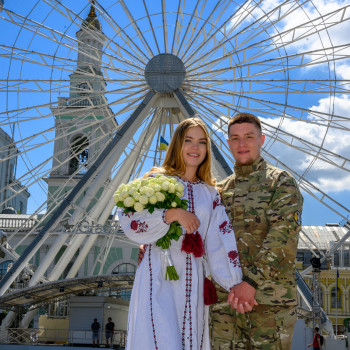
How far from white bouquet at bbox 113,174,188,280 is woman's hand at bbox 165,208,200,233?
0.06 metres

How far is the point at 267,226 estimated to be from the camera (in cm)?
483

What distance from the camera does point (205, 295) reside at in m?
4.75

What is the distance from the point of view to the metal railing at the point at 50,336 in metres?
23.4

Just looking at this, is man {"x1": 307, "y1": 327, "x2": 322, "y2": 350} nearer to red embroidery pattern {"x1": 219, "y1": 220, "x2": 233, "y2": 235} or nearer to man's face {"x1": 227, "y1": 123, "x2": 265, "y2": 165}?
man's face {"x1": 227, "y1": 123, "x2": 265, "y2": 165}

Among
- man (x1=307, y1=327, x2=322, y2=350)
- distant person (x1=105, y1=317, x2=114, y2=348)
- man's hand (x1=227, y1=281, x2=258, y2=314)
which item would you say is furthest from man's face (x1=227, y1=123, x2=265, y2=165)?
distant person (x1=105, y1=317, x2=114, y2=348)

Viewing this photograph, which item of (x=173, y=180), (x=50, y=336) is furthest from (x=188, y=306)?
(x=50, y=336)

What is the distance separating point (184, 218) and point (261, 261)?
661 mm

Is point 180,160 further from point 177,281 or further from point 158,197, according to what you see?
point 177,281

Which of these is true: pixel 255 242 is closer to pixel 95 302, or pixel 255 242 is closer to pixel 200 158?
pixel 200 158

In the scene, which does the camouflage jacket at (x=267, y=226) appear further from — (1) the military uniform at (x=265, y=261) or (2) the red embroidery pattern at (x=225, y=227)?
(2) the red embroidery pattern at (x=225, y=227)

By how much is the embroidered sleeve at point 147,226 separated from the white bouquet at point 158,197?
5 centimetres

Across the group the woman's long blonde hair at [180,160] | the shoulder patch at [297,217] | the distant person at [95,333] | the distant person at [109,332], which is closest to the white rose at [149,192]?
the woman's long blonde hair at [180,160]

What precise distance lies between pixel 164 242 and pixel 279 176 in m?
1.06

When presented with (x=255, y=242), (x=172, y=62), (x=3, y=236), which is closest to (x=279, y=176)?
(x=255, y=242)
